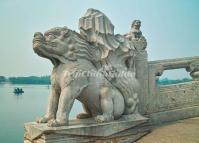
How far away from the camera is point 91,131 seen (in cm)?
409

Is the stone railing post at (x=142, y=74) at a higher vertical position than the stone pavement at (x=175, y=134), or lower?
higher

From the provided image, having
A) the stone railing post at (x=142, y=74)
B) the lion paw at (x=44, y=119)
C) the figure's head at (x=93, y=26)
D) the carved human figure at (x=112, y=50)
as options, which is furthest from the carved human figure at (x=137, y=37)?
the lion paw at (x=44, y=119)

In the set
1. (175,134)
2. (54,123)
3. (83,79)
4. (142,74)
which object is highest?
(142,74)

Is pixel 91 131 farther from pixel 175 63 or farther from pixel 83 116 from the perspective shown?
pixel 175 63

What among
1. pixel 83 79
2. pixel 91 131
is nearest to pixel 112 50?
pixel 83 79

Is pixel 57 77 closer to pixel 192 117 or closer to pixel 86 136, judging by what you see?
pixel 86 136

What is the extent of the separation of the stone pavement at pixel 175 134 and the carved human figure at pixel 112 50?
0.50 m

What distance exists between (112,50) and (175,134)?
160cm

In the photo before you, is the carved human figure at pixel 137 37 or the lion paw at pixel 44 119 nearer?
the lion paw at pixel 44 119

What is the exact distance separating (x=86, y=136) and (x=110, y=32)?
1.61 metres

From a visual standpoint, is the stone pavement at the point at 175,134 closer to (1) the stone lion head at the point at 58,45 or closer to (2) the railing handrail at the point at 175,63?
(2) the railing handrail at the point at 175,63

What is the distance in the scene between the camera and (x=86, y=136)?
13.3ft

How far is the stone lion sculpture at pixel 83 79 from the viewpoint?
13.4 ft

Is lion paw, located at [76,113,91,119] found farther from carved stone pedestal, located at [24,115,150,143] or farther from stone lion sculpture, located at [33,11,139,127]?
carved stone pedestal, located at [24,115,150,143]
